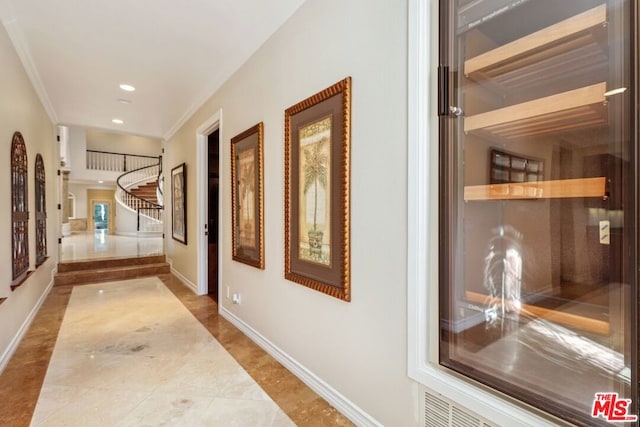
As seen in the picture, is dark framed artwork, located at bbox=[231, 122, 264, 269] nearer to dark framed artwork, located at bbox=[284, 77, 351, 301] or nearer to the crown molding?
dark framed artwork, located at bbox=[284, 77, 351, 301]

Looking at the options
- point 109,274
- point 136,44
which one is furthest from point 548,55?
point 109,274

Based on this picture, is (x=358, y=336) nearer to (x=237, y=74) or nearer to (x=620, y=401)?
(x=620, y=401)

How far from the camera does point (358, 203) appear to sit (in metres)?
1.66

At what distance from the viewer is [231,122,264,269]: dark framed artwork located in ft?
8.42

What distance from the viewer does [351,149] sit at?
1.69 metres

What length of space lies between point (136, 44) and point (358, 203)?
8.24 feet

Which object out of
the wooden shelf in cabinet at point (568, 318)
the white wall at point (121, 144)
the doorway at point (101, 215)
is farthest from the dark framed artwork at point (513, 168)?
the doorway at point (101, 215)

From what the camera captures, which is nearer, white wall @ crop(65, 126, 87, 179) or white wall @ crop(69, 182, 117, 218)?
white wall @ crop(65, 126, 87, 179)

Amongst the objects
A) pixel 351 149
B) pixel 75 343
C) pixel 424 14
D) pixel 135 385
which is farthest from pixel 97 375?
pixel 424 14

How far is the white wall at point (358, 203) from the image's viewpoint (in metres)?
1.45

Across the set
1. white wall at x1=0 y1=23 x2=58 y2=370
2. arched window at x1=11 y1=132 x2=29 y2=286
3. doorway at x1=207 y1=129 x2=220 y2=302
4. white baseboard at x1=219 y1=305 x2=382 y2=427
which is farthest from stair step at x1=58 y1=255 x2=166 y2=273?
white baseboard at x1=219 y1=305 x2=382 y2=427

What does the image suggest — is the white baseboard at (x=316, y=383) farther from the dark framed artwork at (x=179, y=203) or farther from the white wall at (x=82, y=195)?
the white wall at (x=82, y=195)

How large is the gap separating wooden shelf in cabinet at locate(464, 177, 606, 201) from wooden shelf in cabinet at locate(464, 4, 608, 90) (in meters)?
0.36

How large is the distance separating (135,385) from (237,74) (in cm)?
269
